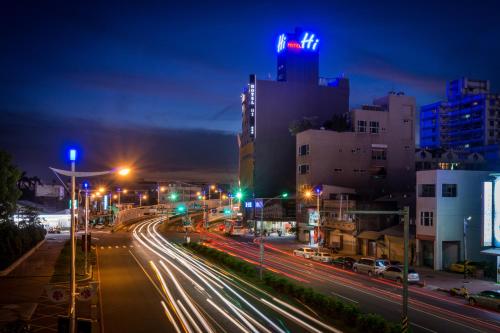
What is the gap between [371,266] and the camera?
4722cm

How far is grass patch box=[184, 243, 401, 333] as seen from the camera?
23266 mm

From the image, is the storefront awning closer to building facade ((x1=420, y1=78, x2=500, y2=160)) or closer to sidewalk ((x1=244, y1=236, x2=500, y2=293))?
sidewalk ((x1=244, y1=236, x2=500, y2=293))

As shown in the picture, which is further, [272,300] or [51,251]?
[51,251]

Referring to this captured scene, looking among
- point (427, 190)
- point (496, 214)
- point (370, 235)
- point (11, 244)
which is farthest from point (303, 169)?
point (11, 244)

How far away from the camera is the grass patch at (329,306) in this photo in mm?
23266

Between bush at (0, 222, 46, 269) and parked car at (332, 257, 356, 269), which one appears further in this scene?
parked car at (332, 257, 356, 269)

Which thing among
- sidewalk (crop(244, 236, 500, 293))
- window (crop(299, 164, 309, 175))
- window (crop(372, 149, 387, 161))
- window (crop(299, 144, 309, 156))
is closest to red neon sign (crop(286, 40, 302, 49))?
window (crop(299, 144, 309, 156))

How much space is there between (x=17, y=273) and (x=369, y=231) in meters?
39.7

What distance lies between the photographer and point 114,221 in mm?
118312

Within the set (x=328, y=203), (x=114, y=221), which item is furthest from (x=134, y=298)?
(x=114, y=221)

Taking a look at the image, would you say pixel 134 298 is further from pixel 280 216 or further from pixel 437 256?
pixel 280 216

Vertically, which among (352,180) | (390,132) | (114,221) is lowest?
(114,221)

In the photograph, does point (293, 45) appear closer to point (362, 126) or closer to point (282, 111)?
point (282, 111)

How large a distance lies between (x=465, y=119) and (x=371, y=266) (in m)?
118
